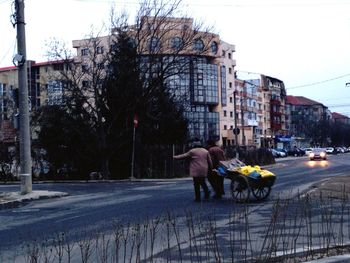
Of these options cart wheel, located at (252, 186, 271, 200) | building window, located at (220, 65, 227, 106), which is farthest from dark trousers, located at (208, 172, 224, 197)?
building window, located at (220, 65, 227, 106)

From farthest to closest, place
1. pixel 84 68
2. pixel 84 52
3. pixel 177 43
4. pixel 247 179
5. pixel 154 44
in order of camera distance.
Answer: pixel 84 52 → pixel 84 68 → pixel 177 43 → pixel 154 44 → pixel 247 179

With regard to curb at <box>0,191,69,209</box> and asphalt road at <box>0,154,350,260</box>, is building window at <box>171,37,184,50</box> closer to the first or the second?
curb at <box>0,191,69,209</box>

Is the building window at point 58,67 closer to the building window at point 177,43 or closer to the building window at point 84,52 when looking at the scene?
the building window at point 84,52

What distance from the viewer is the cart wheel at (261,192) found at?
52.8ft

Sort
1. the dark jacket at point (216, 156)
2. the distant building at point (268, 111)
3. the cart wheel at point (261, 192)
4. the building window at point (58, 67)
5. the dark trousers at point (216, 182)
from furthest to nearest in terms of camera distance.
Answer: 1. the distant building at point (268, 111)
2. the building window at point (58, 67)
3. the dark jacket at point (216, 156)
4. the dark trousers at point (216, 182)
5. the cart wheel at point (261, 192)

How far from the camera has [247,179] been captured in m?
15.6

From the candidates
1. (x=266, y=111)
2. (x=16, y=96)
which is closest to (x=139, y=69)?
(x=16, y=96)

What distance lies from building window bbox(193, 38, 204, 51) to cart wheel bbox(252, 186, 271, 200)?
20.7 metres

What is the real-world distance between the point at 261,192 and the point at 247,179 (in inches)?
45.1

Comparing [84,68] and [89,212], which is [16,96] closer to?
[89,212]

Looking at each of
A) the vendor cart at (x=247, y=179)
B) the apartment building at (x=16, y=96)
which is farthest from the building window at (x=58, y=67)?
the vendor cart at (x=247, y=179)

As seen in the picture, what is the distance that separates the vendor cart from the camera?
15648 millimetres

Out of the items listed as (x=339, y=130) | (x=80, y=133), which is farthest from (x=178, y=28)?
(x=339, y=130)

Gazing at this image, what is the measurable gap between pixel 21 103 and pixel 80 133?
1543 cm
